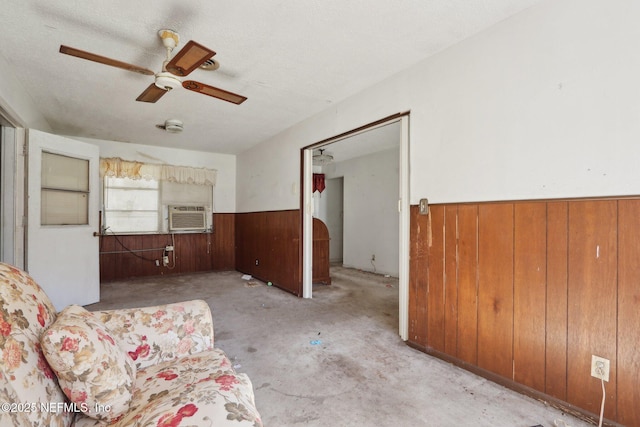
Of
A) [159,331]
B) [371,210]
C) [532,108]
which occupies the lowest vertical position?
[159,331]

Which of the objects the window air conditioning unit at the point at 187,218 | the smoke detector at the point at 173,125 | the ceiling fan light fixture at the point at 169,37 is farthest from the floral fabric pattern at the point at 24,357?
the window air conditioning unit at the point at 187,218

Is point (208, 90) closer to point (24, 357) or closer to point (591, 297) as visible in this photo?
point (24, 357)

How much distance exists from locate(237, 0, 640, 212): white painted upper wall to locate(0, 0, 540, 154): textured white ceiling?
0.19 metres

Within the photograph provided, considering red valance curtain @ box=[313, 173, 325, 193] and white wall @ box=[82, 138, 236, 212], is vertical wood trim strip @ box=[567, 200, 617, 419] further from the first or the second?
white wall @ box=[82, 138, 236, 212]

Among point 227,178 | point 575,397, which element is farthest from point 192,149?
point 575,397

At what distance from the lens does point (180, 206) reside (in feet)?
19.1

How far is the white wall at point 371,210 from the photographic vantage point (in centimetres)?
566

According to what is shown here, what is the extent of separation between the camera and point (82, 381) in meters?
0.96

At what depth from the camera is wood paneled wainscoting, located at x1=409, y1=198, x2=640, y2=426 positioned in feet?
5.10

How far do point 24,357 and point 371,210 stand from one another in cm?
562

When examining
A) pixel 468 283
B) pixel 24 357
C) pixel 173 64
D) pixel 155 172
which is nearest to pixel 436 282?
pixel 468 283

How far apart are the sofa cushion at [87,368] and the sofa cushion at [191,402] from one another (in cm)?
6

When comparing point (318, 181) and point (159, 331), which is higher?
point (318, 181)

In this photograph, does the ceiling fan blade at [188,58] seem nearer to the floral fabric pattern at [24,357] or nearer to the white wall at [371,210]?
the floral fabric pattern at [24,357]
